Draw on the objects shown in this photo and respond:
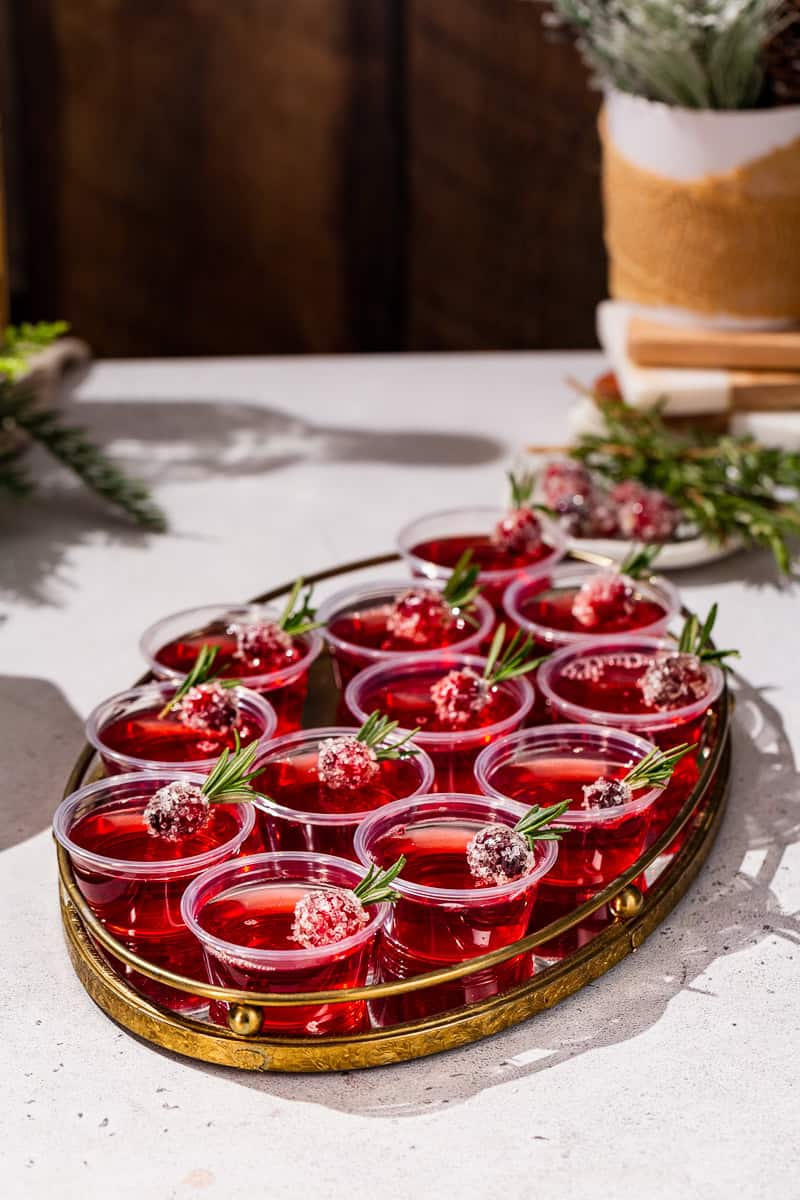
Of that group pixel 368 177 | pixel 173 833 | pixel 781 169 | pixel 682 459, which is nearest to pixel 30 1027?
pixel 173 833

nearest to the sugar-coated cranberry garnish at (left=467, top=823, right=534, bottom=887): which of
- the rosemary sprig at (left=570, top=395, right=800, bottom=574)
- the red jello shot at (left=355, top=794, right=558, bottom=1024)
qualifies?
the red jello shot at (left=355, top=794, right=558, bottom=1024)

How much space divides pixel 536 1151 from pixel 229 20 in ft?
6.14

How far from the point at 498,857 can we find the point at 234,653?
10.3 inches

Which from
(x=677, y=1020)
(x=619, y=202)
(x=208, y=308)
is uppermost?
(x=619, y=202)

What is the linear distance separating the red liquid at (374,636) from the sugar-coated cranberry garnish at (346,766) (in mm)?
142

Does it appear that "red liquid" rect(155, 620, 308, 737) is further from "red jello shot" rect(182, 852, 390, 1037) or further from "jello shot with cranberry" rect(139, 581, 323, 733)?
"red jello shot" rect(182, 852, 390, 1037)

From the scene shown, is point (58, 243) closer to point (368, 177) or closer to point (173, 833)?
point (368, 177)

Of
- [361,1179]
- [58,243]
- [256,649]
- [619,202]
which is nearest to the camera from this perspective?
[361,1179]

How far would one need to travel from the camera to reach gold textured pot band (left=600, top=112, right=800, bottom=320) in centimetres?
111

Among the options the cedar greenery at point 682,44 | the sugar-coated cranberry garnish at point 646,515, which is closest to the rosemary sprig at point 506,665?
the sugar-coated cranberry garnish at point 646,515

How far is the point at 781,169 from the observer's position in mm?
1105

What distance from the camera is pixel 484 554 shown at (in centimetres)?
91

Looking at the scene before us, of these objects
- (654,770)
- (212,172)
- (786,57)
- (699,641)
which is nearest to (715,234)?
(786,57)

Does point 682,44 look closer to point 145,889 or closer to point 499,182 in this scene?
A: point 145,889
